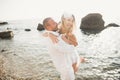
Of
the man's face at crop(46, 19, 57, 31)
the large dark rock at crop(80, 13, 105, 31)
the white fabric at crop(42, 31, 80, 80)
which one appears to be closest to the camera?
the man's face at crop(46, 19, 57, 31)

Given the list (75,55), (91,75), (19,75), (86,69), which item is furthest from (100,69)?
(75,55)

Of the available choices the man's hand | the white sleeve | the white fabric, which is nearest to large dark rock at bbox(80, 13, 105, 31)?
the white fabric

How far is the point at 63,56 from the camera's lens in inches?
180

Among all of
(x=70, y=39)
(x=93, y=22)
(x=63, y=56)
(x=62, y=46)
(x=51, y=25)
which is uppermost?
(x=51, y=25)

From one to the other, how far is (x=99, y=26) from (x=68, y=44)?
47.3 meters

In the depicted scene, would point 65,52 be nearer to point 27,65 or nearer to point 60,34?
point 60,34

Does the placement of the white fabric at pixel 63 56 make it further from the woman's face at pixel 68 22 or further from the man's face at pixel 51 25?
the woman's face at pixel 68 22

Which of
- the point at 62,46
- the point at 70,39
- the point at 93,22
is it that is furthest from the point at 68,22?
the point at 93,22

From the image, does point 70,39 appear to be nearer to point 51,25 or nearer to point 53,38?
point 53,38

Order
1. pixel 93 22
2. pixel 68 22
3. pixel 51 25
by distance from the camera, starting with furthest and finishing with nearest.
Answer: pixel 93 22 → pixel 68 22 → pixel 51 25

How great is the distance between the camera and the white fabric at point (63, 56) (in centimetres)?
448

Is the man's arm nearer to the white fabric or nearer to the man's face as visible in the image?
the white fabric

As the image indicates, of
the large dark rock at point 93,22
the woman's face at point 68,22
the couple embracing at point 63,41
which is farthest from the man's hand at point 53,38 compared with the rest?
the large dark rock at point 93,22

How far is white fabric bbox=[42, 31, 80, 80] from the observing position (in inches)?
176
